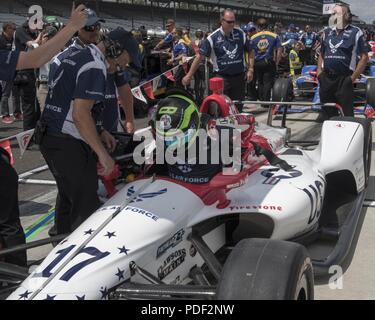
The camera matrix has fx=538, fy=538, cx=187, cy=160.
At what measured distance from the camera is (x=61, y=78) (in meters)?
3.58

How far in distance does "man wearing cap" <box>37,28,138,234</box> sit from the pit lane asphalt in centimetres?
98

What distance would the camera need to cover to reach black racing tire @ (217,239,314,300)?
8.11ft

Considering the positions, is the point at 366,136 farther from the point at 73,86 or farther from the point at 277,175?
the point at 73,86

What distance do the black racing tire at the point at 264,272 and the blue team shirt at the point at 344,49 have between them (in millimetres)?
4538

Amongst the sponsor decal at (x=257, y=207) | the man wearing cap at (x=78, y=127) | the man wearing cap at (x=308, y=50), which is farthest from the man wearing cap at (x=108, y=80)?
the man wearing cap at (x=308, y=50)

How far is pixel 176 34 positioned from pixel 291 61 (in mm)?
5463

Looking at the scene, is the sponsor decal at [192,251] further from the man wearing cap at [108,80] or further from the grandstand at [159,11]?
the grandstand at [159,11]

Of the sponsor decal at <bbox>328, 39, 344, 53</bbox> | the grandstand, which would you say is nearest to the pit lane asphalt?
the sponsor decal at <bbox>328, 39, 344, 53</bbox>

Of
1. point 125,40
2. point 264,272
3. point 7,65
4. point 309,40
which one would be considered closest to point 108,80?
point 125,40

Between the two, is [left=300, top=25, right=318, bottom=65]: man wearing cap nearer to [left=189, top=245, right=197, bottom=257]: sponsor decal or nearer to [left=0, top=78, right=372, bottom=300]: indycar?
[left=0, top=78, right=372, bottom=300]: indycar

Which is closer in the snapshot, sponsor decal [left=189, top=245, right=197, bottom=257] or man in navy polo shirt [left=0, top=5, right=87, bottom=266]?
man in navy polo shirt [left=0, top=5, right=87, bottom=266]

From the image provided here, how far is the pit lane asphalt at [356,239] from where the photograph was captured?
362 cm
